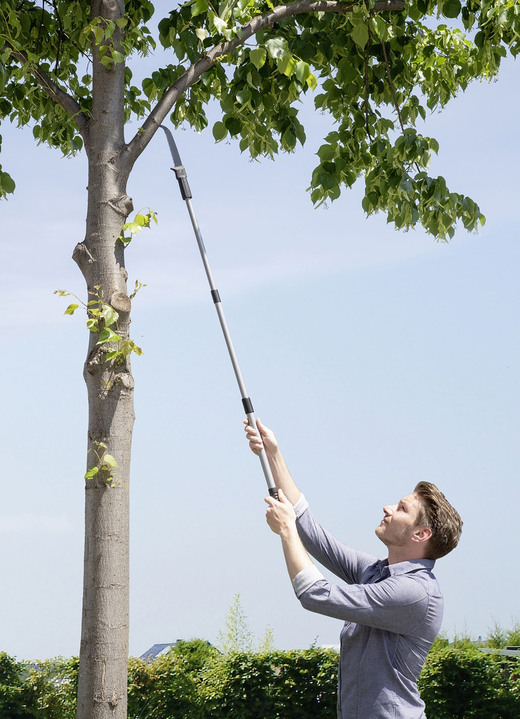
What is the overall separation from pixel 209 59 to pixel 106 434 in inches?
97.4

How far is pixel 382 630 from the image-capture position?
115 inches

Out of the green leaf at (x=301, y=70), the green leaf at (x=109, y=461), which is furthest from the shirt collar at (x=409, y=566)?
the green leaf at (x=301, y=70)

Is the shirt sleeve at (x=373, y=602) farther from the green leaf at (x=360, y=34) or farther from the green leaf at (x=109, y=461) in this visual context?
the green leaf at (x=360, y=34)

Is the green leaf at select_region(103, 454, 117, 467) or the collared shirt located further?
the green leaf at select_region(103, 454, 117, 467)

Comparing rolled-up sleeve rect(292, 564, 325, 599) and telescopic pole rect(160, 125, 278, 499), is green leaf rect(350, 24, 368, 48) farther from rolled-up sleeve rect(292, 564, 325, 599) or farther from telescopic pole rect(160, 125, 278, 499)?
rolled-up sleeve rect(292, 564, 325, 599)

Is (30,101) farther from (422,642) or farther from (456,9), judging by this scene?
(422,642)

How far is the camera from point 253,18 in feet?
16.7

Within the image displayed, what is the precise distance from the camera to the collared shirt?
276 centimetres

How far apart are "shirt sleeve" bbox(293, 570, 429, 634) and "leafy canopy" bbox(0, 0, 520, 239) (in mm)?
2998

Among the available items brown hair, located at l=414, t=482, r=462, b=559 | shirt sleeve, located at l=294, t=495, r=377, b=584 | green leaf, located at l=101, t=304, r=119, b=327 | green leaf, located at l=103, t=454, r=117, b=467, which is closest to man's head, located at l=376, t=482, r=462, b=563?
brown hair, located at l=414, t=482, r=462, b=559

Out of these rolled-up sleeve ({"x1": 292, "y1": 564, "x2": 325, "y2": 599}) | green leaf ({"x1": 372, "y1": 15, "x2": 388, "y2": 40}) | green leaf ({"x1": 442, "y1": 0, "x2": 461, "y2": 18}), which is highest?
green leaf ({"x1": 442, "y1": 0, "x2": 461, "y2": 18})

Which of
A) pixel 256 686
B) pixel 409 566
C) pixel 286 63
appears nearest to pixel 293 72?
pixel 286 63

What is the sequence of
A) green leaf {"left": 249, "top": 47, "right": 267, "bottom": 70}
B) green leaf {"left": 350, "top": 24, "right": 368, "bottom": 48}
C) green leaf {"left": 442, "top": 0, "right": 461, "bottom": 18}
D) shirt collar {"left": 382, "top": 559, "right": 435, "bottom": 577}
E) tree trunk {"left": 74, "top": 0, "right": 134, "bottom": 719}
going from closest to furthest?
shirt collar {"left": 382, "top": 559, "right": 435, "bottom": 577}
tree trunk {"left": 74, "top": 0, "right": 134, "bottom": 719}
green leaf {"left": 249, "top": 47, "right": 267, "bottom": 70}
green leaf {"left": 350, "top": 24, "right": 368, "bottom": 48}
green leaf {"left": 442, "top": 0, "right": 461, "bottom": 18}

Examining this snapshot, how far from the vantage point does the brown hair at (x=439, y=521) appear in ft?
9.77
